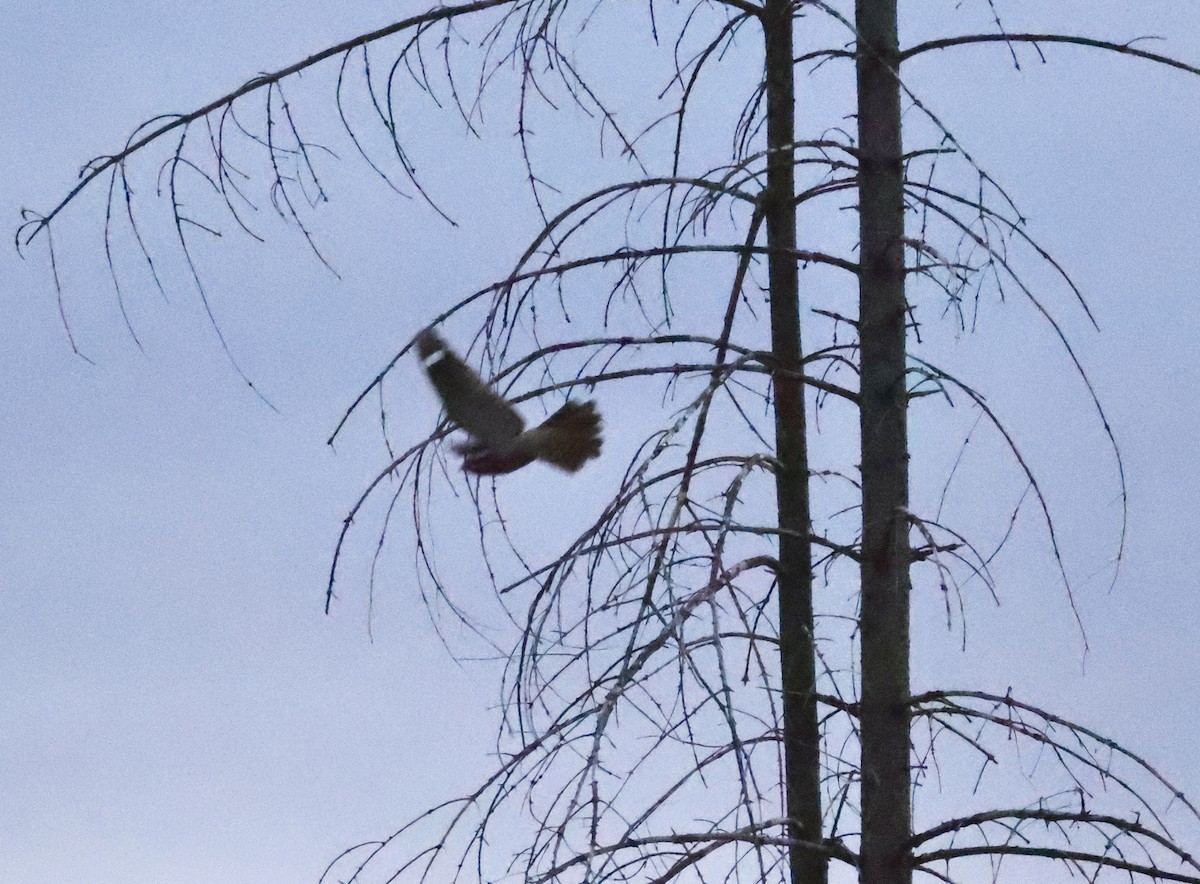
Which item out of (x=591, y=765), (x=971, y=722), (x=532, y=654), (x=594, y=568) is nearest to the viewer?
(x=591, y=765)

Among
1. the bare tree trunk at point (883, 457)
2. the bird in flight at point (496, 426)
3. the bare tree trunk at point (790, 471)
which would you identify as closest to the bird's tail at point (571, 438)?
the bird in flight at point (496, 426)

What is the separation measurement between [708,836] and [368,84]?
189 cm

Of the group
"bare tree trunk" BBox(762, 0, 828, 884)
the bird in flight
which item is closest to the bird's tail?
the bird in flight

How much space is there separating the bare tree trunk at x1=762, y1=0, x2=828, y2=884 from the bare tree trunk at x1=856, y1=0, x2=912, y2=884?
0.56 ft

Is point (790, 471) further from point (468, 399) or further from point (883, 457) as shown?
point (468, 399)

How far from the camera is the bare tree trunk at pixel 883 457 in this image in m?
3.32

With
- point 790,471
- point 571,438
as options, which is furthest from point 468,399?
point 790,471

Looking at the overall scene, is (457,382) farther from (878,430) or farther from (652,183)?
(878,430)

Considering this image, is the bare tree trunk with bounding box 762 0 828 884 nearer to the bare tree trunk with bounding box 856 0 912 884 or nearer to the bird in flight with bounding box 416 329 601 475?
the bare tree trunk with bounding box 856 0 912 884

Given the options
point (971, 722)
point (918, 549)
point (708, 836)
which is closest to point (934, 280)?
point (918, 549)

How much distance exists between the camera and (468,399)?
3.07m

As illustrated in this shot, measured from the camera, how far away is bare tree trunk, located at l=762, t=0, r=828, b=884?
353 cm

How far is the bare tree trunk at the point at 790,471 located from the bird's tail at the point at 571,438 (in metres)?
0.51

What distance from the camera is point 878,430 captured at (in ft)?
11.2
